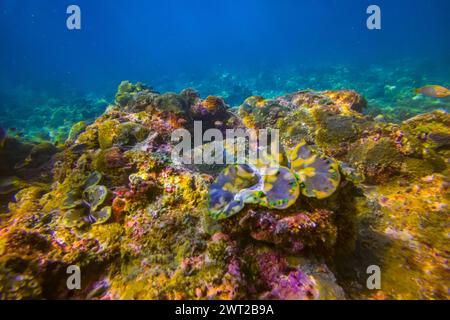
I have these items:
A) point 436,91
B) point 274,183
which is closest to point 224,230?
point 274,183

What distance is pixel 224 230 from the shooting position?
2451 millimetres

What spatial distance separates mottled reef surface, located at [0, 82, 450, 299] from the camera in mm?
2191

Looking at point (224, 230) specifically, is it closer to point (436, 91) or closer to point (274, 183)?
point (274, 183)

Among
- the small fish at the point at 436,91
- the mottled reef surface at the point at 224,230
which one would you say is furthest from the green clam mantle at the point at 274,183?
the small fish at the point at 436,91

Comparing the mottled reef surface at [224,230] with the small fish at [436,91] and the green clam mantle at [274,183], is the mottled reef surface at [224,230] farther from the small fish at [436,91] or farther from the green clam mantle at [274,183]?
the small fish at [436,91]

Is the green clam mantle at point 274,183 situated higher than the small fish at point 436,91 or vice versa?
the small fish at point 436,91

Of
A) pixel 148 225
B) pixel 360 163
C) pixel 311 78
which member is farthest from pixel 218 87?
pixel 148 225

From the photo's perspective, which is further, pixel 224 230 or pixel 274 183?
pixel 224 230

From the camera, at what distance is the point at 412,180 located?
3.67 m

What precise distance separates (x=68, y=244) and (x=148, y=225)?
3.27ft

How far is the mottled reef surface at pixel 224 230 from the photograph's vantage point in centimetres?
219

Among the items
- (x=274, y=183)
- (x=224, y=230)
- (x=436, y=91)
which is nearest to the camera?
(x=274, y=183)

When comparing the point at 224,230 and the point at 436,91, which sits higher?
the point at 436,91

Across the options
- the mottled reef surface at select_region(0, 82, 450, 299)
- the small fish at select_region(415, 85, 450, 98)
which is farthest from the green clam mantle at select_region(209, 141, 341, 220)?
the small fish at select_region(415, 85, 450, 98)
